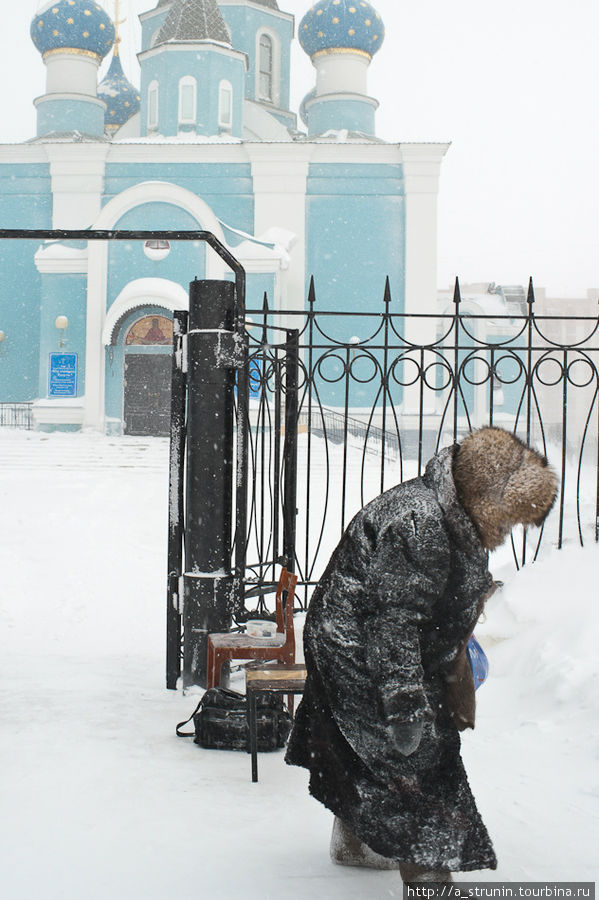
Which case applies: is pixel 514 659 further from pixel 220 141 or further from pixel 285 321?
pixel 220 141

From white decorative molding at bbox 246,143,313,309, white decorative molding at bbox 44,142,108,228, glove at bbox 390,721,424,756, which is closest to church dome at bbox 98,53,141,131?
white decorative molding at bbox 44,142,108,228

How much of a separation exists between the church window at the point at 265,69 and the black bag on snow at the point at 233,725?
23.2 meters

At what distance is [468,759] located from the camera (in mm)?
3688

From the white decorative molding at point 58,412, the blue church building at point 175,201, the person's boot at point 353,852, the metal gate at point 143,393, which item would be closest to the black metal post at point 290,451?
the person's boot at point 353,852

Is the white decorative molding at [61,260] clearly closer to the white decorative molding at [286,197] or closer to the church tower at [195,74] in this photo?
the white decorative molding at [286,197]

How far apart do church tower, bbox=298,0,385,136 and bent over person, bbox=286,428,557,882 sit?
21799mm

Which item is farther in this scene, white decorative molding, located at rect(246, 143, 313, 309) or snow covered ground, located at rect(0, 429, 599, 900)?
white decorative molding, located at rect(246, 143, 313, 309)

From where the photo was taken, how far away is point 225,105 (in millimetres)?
21781

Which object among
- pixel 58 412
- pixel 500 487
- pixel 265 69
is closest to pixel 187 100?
pixel 265 69

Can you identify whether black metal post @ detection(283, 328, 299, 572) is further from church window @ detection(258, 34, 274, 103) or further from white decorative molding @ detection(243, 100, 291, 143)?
church window @ detection(258, 34, 274, 103)

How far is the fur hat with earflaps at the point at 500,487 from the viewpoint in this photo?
2.31 m

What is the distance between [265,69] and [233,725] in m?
23.9

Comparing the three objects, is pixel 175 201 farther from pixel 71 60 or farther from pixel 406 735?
pixel 406 735

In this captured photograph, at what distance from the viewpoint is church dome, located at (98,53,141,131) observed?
26.8m
